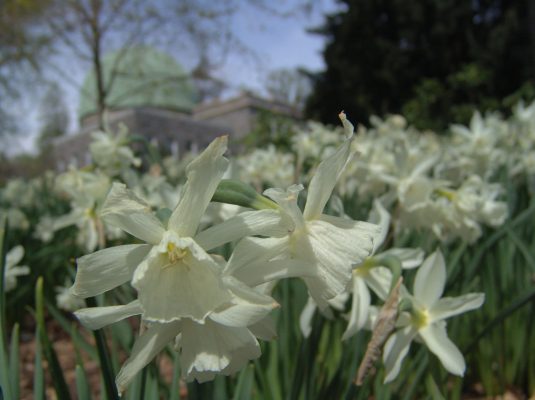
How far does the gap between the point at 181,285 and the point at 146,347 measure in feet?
0.29

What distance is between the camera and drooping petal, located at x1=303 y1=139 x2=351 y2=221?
24.4 inches

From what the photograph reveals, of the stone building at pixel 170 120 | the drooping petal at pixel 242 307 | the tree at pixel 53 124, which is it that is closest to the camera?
the drooping petal at pixel 242 307

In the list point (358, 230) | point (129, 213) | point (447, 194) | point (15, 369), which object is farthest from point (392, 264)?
point (447, 194)

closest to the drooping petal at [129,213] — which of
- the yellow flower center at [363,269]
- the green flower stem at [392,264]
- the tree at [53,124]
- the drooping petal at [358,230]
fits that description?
the drooping petal at [358,230]

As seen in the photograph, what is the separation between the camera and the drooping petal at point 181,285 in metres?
0.56

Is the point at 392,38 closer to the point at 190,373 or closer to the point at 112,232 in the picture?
the point at 112,232

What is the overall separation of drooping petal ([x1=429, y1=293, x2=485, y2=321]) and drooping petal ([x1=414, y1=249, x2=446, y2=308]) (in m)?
0.01

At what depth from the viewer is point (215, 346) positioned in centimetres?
Answer: 60

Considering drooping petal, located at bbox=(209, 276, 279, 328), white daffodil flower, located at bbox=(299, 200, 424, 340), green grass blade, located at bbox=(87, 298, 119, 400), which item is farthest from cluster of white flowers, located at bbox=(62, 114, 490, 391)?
white daffodil flower, located at bbox=(299, 200, 424, 340)

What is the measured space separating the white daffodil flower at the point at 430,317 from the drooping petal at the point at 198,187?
0.51 m

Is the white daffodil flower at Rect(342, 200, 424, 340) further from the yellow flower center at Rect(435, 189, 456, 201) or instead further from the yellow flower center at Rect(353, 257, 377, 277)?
the yellow flower center at Rect(435, 189, 456, 201)

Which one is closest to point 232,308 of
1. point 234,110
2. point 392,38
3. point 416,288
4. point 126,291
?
point 416,288

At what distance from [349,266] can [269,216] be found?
113mm

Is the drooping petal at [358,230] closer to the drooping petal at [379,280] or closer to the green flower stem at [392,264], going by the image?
the green flower stem at [392,264]
